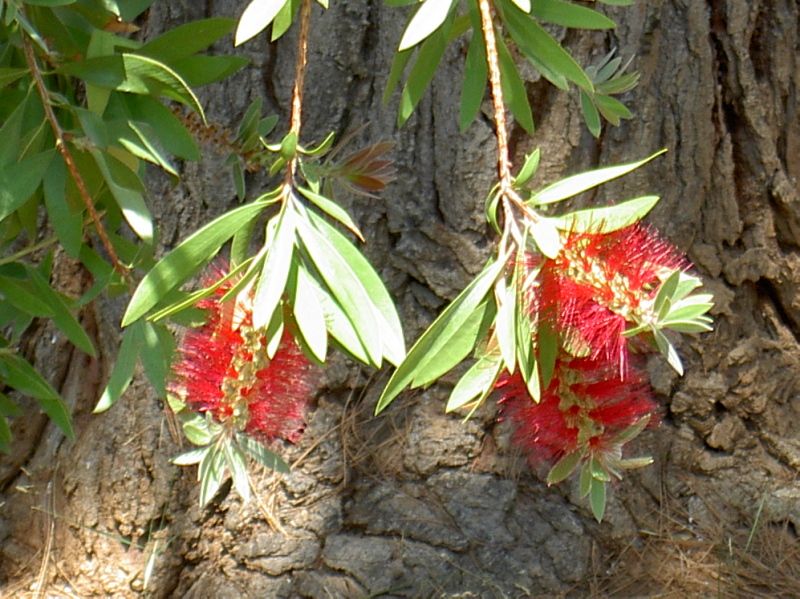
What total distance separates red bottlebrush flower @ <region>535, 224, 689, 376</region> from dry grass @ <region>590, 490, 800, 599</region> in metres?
1.10

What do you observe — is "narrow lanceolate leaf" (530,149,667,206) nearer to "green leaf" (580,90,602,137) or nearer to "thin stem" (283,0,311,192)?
"thin stem" (283,0,311,192)

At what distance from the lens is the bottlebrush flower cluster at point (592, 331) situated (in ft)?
3.08

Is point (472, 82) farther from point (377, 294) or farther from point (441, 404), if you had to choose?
point (441, 404)

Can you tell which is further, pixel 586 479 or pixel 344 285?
pixel 586 479

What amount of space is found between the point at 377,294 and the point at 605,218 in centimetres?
24

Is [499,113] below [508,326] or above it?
above

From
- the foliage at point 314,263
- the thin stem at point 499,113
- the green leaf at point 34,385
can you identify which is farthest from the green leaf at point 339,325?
the green leaf at point 34,385

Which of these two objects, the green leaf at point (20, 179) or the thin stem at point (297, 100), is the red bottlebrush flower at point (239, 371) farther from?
the green leaf at point (20, 179)

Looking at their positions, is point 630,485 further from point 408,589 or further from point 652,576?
point 408,589

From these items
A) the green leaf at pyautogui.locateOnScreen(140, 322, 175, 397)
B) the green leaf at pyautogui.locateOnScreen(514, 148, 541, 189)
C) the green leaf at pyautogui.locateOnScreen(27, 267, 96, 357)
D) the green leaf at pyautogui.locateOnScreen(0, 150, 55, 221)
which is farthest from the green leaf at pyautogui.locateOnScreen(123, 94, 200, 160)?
the green leaf at pyautogui.locateOnScreen(514, 148, 541, 189)

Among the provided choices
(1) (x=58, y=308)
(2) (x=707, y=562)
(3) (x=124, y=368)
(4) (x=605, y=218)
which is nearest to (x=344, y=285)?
(4) (x=605, y=218)

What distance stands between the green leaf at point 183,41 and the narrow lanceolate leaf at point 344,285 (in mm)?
414

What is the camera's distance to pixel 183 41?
1302mm

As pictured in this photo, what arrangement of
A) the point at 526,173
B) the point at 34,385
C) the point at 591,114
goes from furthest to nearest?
1. the point at 34,385
2. the point at 591,114
3. the point at 526,173
